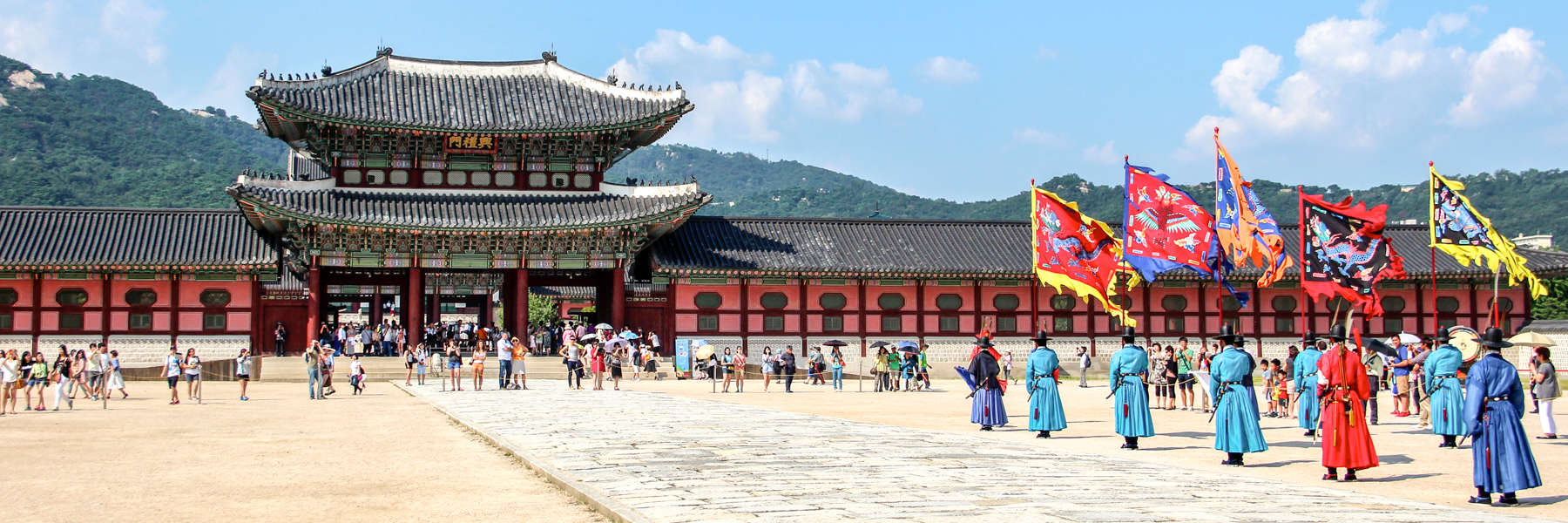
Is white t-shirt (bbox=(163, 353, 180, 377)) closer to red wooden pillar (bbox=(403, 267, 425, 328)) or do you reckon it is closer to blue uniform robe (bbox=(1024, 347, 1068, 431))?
red wooden pillar (bbox=(403, 267, 425, 328))

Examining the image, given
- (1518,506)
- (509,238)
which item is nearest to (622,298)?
(509,238)

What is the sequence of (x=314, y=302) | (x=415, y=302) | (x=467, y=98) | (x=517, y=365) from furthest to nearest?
1. (x=467, y=98)
2. (x=415, y=302)
3. (x=314, y=302)
4. (x=517, y=365)

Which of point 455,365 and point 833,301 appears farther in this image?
point 833,301

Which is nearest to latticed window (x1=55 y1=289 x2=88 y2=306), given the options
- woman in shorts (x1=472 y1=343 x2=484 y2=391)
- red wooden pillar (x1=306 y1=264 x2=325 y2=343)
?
red wooden pillar (x1=306 y1=264 x2=325 y2=343)

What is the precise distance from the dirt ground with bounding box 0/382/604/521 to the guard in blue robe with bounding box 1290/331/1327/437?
9.70 metres

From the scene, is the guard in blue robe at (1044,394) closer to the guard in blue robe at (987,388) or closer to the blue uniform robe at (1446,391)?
the guard in blue robe at (987,388)

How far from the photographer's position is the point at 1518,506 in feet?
35.6

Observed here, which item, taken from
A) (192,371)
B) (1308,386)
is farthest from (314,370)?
(1308,386)

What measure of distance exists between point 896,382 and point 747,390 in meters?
3.80

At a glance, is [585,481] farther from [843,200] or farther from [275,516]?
[843,200]

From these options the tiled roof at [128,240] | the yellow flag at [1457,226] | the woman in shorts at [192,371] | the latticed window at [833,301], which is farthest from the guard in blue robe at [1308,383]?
the tiled roof at [128,240]

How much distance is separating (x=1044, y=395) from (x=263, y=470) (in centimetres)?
970

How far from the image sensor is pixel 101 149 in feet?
432

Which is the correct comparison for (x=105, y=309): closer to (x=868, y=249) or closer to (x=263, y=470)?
(x=868, y=249)
